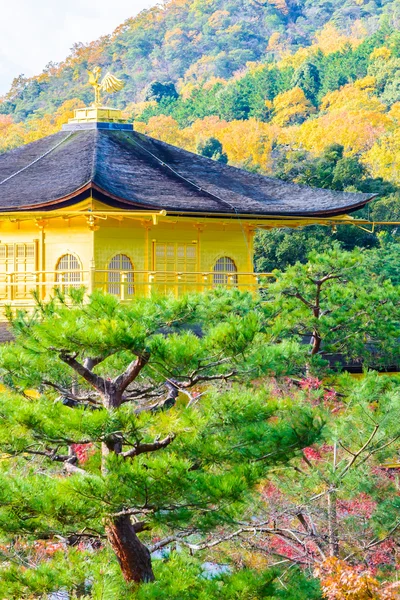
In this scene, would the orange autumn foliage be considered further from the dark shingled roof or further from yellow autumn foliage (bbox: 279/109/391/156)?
yellow autumn foliage (bbox: 279/109/391/156)

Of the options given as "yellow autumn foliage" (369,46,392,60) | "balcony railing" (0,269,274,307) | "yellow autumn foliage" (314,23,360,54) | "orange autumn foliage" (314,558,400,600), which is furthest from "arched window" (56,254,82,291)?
"yellow autumn foliage" (314,23,360,54)

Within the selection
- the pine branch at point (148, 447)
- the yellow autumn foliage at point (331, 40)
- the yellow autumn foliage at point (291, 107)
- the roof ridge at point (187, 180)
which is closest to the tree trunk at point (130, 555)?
the pine branch at point (148, 447)

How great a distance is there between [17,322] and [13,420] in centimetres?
107

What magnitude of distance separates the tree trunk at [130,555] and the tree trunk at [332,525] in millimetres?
2491

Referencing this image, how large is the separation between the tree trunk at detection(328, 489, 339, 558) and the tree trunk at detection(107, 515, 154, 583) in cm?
249

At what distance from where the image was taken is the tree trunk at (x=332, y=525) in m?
15.1

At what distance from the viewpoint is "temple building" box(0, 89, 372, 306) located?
22.9m

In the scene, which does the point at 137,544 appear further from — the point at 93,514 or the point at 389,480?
the point at 389,480

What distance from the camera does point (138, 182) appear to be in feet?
79.6

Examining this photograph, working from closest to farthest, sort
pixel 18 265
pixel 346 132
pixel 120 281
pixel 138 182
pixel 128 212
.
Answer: pixel 128 212, pixel 120 281, pixel 138 182, pixel 18 265, pixel 346 132

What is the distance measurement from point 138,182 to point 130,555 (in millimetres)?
11709

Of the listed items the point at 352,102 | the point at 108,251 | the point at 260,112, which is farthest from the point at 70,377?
the point at 260,112

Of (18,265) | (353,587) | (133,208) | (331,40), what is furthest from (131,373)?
(331,40)

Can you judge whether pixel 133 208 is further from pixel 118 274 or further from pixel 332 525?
pixel 332 525
